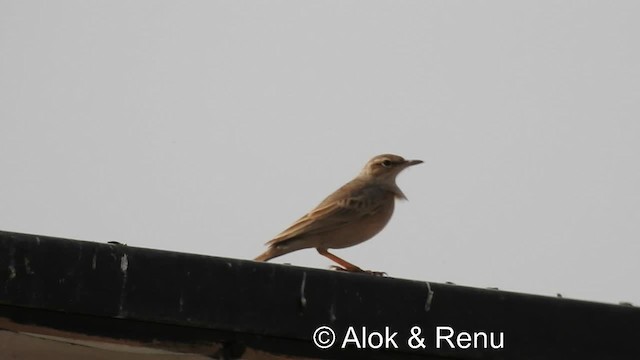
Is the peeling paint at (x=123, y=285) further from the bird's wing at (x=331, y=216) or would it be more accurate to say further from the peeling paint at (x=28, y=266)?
the bird's wing at (x=331, y=216)

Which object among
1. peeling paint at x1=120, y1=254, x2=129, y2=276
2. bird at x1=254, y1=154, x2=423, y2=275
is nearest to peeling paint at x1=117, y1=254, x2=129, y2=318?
peeling paint at x1=120, y1=254, x2=129, y2=276

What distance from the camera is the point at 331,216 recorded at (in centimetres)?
1138

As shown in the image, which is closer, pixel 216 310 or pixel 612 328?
pixel 216 310

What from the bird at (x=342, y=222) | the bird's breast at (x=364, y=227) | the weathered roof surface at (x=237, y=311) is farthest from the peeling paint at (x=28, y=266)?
the bird's breast at (x=364, y=227)

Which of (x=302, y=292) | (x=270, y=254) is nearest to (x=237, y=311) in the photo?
(x=302, y=292)

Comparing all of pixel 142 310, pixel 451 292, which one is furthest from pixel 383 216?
pixel 142 310

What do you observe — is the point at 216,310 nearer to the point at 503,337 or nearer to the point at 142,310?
the point at 142,310

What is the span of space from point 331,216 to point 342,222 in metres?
0.13

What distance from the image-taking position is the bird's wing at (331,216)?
36.4 feet

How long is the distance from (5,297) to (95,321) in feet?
1.69

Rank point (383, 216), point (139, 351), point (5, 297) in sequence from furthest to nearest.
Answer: point (383, 216), point (139, 351), point (5, 297)

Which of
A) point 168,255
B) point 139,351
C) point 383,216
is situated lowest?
point 139,351

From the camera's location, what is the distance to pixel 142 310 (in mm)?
6297

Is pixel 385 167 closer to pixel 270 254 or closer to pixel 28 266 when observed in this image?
pixel 270 254
